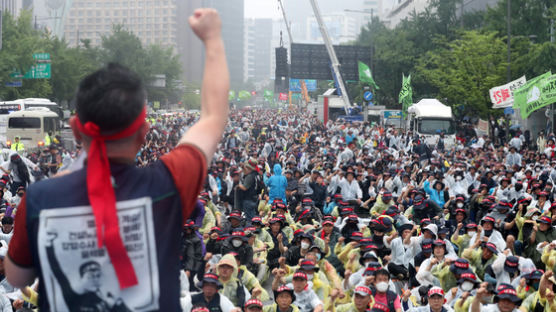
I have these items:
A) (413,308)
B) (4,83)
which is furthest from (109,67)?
(4,83)

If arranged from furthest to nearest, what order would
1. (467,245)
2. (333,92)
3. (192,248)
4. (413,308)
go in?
(333,92) → (467,245) → (192,248) → (413,308)

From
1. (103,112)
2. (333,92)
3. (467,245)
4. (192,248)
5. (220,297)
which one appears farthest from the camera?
(333,92)

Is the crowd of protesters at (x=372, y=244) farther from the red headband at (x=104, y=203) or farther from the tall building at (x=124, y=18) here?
the tall building at (x=124, y=18)

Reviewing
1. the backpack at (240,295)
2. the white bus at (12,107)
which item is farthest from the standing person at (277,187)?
the white bus at (12,107)

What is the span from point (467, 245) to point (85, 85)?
1036cm

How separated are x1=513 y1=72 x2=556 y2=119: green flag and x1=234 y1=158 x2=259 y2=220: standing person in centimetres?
950

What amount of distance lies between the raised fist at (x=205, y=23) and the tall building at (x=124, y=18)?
148532 millimetres

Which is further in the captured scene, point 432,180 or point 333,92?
point 333,92

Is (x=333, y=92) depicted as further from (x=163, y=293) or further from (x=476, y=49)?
(x=163, y=293)

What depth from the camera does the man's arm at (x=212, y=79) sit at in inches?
80.9

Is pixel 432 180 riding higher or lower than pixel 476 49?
lower

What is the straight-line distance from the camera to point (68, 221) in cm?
181

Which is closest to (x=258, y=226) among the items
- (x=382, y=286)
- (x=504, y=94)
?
(x=382, y=286)

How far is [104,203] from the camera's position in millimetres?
1786
